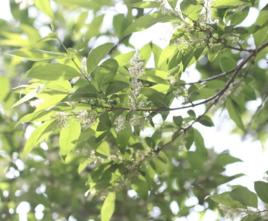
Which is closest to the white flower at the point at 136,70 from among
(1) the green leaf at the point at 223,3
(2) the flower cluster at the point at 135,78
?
(2) the flower cluster at the point at 135,78

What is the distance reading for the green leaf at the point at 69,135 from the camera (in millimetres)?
1322

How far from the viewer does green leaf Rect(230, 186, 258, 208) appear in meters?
1.24

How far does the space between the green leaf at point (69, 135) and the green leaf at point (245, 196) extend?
410 millimetres

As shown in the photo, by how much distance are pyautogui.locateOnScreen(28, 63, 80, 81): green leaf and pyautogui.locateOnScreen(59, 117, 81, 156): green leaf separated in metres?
0.15

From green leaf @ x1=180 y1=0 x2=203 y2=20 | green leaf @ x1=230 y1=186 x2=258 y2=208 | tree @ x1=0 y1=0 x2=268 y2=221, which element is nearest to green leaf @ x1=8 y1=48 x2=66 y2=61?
tree @ x1=0 y1=0 x2=268 y2=221

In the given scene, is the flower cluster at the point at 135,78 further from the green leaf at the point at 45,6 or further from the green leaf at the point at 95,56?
the green leaf at the point at 45,6

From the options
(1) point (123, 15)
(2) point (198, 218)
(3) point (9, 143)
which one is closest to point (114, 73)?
(1) point (123, 15)

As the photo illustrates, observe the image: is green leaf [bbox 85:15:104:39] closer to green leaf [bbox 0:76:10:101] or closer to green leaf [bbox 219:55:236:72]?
green leaf [bbox 219:55:236:72]

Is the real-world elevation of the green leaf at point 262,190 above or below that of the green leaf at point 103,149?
below

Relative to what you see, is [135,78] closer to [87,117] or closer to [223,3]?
[87,117]

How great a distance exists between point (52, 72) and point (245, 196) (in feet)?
1.74

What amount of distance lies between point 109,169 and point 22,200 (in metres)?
0.64

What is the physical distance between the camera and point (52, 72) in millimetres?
1169

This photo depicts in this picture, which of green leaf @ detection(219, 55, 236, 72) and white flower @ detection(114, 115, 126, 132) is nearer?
white flower @ detection(114, 115, 126, 132)
